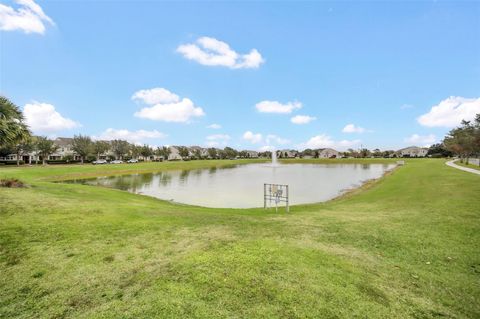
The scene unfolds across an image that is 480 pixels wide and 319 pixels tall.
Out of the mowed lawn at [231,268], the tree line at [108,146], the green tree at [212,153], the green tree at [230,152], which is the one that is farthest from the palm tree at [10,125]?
the green tree at [230,152]

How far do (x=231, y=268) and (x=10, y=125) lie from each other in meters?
17.4

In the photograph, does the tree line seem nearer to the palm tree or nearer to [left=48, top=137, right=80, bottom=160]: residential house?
the palm tree

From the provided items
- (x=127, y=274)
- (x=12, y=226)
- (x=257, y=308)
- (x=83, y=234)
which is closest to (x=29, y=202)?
(x=12, y=226)

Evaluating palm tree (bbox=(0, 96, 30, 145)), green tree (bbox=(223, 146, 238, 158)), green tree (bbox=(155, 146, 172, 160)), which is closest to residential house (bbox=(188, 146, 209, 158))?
green tree (bbox=(223, 146, 238, 158))

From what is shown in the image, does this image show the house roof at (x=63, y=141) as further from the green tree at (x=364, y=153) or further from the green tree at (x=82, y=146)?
the green tree at (x=364, y=153)

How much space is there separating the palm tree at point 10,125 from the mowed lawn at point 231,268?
7.43 meters

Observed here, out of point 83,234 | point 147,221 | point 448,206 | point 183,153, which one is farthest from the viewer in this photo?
point 183,153

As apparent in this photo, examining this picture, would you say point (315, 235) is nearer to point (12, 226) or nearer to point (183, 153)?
point (12, 226)

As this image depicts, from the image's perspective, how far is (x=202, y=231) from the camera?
26.7 feet

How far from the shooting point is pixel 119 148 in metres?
96.6

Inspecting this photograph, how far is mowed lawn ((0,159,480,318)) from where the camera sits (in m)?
4.12

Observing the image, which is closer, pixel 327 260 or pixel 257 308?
pixel 257 308

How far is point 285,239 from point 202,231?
8.30 ft

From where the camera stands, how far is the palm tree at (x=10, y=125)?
14609mm
